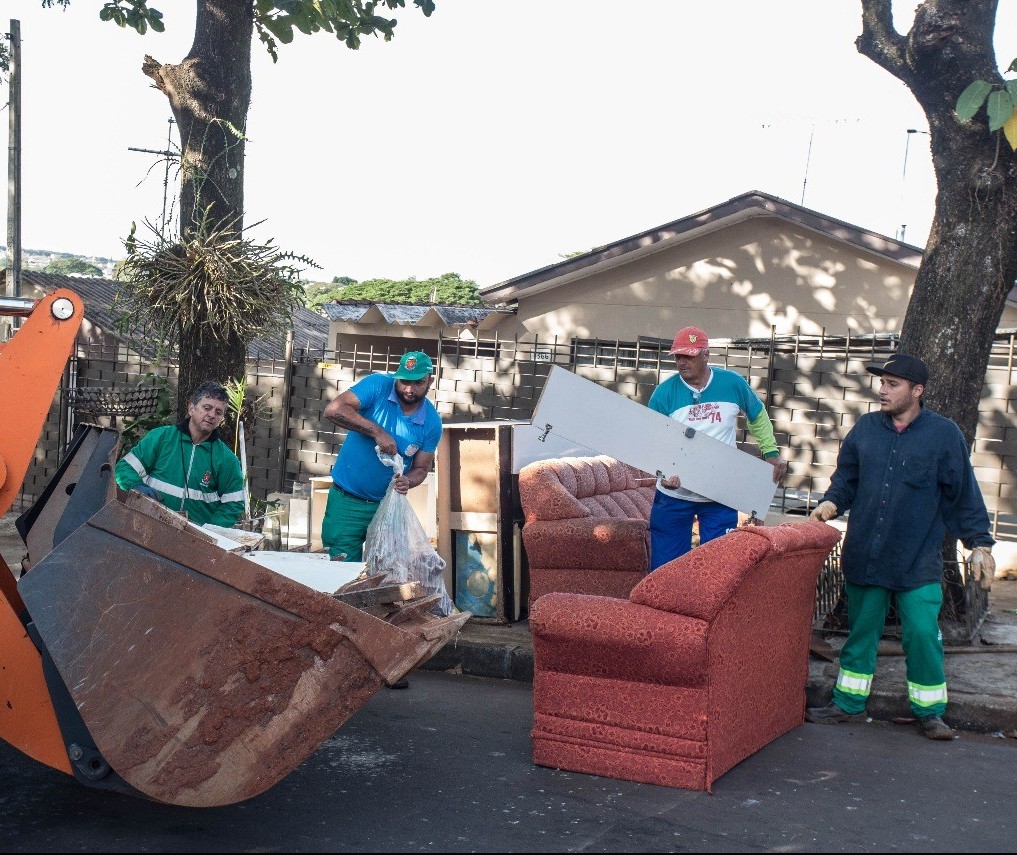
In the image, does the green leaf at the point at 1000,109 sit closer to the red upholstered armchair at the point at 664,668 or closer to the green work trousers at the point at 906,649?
the green work trousers at the point at 906,649

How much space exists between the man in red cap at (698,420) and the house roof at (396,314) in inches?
499

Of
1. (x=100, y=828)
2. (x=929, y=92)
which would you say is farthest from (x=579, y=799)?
(x=929, y=92)

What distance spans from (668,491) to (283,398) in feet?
19.6

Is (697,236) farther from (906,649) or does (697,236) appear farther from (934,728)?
(934,728)

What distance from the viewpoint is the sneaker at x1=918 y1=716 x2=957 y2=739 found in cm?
547

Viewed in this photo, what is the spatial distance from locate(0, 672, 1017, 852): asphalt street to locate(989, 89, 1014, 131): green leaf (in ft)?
10.1

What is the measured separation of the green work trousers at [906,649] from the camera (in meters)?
5.53

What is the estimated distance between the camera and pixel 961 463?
5586 mm

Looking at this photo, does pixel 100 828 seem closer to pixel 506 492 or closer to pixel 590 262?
pixel 506 492

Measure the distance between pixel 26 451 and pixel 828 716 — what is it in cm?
404

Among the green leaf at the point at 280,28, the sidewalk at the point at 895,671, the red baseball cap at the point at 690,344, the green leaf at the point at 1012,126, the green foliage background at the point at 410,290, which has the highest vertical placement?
the green foliage background at the point at 410,290

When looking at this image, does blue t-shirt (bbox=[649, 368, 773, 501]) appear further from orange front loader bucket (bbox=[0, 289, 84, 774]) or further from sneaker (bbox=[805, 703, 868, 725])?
orange front loader bucket (bbox=[0, 289, 84, 774])

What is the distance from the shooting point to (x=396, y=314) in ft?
65.6

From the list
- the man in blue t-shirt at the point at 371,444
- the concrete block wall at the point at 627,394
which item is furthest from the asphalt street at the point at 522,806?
the concrete block wall at the point at 627,394
